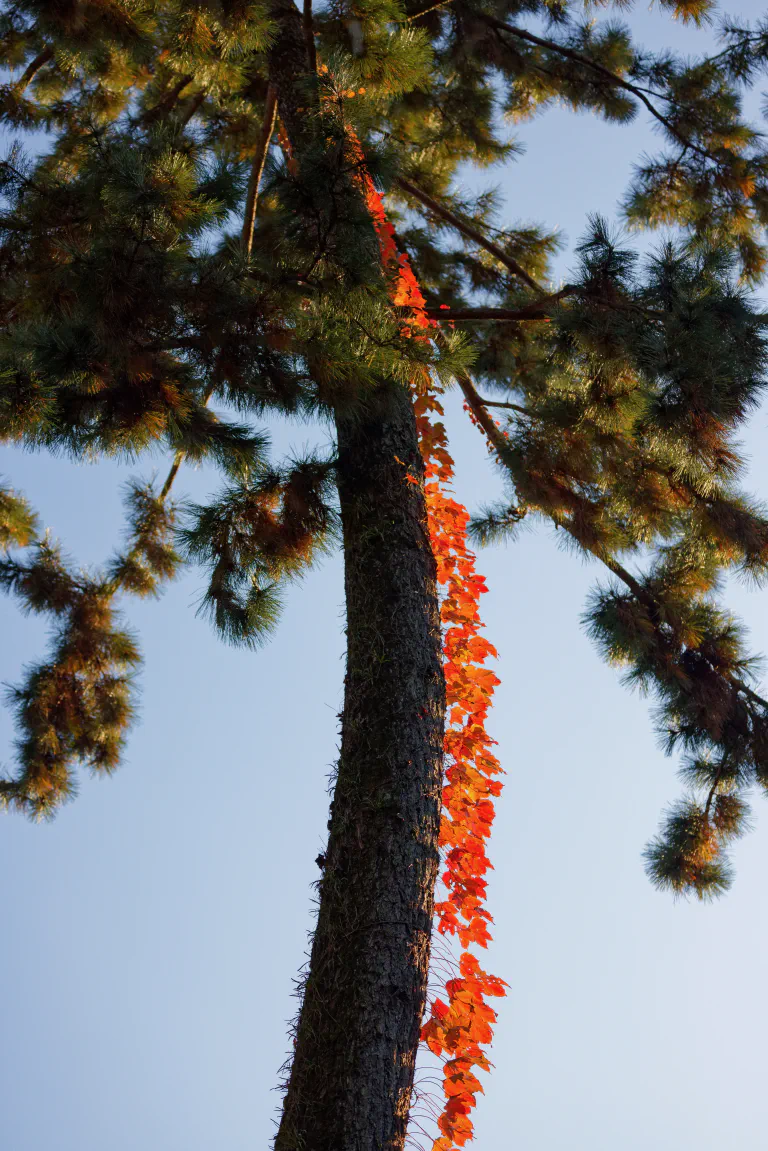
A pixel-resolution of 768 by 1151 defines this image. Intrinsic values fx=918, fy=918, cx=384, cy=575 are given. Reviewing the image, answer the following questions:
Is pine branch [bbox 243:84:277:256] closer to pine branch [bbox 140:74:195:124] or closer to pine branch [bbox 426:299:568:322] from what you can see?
pine branch [bbox 140:74:195:124]

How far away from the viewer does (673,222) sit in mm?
6152

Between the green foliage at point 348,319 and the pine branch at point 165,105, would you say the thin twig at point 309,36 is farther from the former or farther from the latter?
the pine branch at point 165,105

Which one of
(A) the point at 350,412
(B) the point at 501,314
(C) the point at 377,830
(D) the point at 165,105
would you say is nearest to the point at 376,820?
(C) the point at 377,830

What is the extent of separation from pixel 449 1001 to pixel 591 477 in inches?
96.7

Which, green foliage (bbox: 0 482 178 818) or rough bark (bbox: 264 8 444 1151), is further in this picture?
Answer: green foliage (bbox: 0 482 178 818)

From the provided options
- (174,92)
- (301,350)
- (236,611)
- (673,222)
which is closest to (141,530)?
(236,611)

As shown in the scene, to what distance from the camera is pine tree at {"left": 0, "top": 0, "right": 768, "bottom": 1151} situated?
277cm

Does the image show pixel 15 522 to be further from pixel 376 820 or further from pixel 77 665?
pixel 376 820

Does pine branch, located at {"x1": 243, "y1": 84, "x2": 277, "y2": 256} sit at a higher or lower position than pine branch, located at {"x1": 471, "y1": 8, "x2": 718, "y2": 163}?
lower

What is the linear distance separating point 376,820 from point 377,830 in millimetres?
31

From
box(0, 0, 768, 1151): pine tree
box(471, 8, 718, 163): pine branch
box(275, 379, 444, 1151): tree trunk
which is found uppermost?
box(471, 8, 718, 163): pine branch

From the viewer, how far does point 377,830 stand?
9.08ft

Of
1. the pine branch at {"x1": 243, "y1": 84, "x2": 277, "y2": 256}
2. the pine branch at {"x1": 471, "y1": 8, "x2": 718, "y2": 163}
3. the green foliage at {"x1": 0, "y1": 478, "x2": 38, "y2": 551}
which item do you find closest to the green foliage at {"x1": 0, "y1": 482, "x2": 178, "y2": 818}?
the green foliage at {"x1": 0, "y1": 478, "x2": 38, "y2": 551}

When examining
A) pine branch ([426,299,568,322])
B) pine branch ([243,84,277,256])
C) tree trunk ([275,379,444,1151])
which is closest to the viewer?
tree trunk ([275,379,444,1151])
